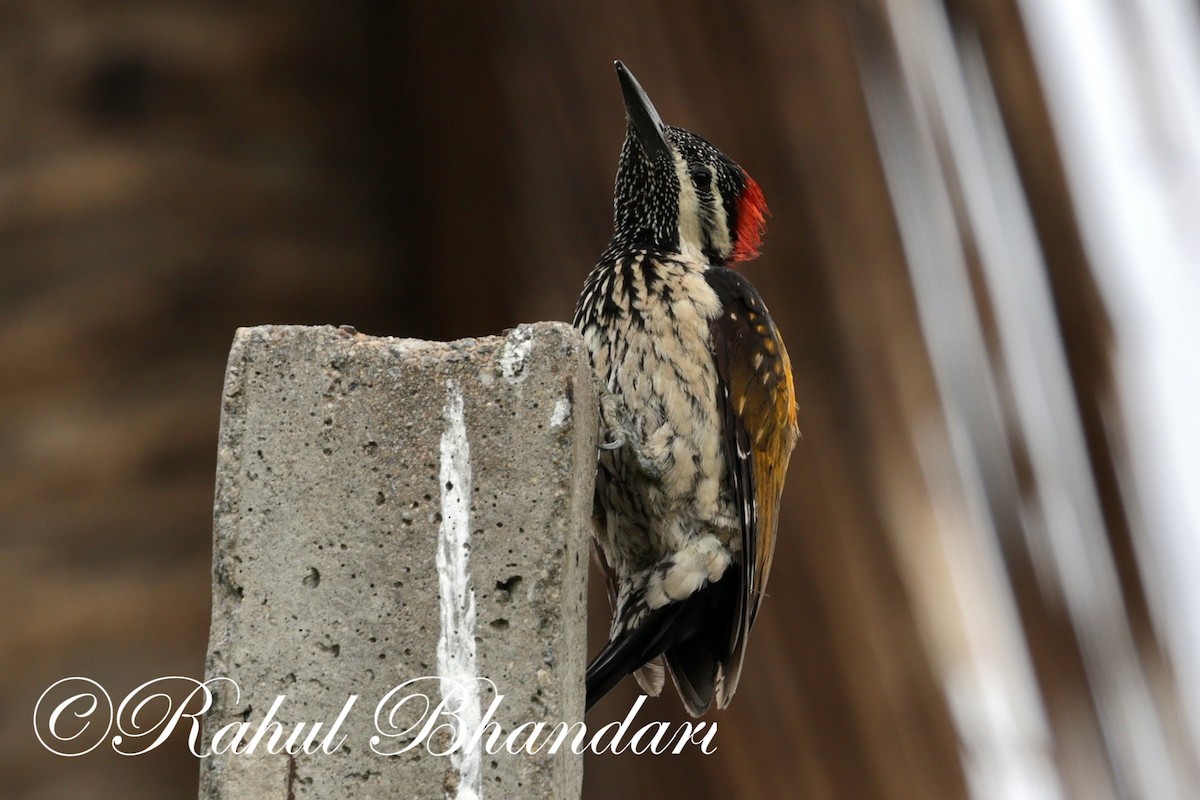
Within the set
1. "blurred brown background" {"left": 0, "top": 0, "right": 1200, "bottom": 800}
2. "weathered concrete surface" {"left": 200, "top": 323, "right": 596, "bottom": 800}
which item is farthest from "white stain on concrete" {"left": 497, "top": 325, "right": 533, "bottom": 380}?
"blurred brown background" {"left": 0, "top": 0, "right": 1200, "bottom": 800}

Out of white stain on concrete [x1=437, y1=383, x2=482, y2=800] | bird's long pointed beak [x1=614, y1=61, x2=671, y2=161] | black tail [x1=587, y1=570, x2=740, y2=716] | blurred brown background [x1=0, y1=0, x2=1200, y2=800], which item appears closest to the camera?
white stain on concrete [x1=437, y1=383, x2=482, y2=800]

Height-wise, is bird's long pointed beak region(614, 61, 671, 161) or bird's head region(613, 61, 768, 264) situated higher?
bird's long pointed beak region(614, 61, 671, 161)

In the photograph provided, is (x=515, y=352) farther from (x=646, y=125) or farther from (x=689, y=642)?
(x=646, y=125)

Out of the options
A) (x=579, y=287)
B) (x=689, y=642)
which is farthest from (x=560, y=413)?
(x=579, y=287)

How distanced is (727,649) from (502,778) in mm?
1125

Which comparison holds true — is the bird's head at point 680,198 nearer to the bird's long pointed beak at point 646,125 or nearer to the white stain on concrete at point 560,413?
the bird's long pointed beak at point 646,125

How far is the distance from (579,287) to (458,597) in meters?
3.05

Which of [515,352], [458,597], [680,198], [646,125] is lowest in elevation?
[458,597]

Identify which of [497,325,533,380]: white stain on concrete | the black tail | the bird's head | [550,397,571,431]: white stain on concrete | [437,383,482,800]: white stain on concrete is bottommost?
the black tail

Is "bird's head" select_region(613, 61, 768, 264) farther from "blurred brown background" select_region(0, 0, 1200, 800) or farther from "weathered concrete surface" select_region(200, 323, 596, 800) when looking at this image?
"weathered concrete surface" select_region(200, 323, 596, 800)

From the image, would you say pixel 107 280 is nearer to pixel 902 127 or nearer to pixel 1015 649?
pixel 902 127

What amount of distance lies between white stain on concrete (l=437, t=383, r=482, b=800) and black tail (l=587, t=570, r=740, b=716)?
78cm

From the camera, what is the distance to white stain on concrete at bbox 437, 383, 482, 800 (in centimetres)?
177

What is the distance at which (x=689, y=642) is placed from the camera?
2.85 metres
